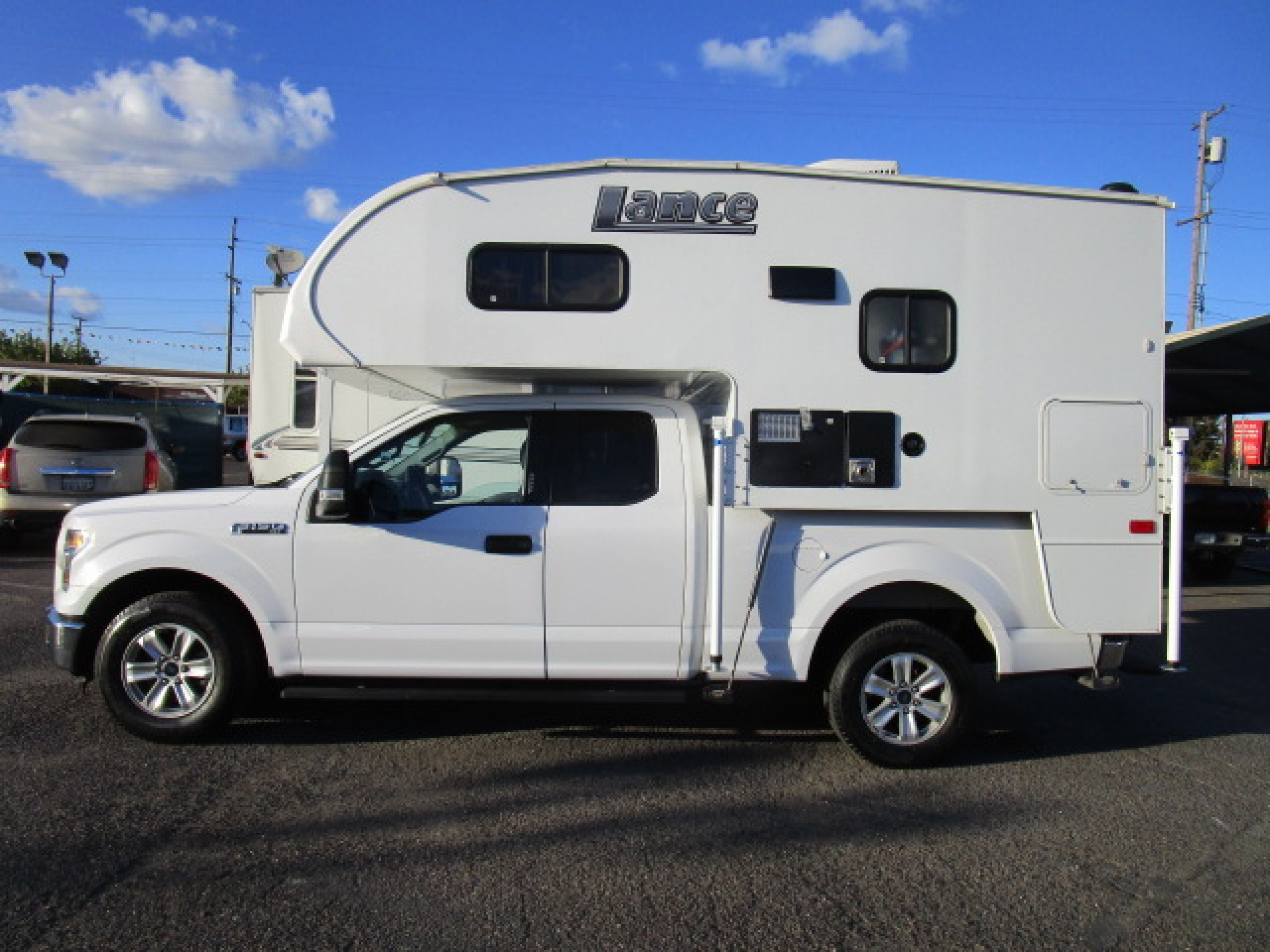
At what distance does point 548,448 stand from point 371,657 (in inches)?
56.1

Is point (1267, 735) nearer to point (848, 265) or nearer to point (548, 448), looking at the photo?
point (848, 265)

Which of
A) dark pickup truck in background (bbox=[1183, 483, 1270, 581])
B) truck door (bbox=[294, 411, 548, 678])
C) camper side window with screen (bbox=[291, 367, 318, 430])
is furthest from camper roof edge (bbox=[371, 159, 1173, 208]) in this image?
dark pickup truck in background (bbox=[1183, 483, 1270, 581])

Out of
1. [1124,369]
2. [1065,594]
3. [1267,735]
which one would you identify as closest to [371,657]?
[1065,594]

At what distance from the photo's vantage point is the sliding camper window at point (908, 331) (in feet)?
15.8

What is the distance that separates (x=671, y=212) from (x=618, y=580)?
191 centimetres

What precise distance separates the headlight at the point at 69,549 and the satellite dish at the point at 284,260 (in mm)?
2934

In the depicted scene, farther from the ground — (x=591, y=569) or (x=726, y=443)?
(x=726, y=443)

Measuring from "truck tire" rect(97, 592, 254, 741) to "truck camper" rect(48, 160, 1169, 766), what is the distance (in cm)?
2

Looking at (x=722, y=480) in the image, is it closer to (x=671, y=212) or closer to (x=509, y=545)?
(x=509, y=545)

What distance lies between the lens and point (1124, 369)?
4.87 meters

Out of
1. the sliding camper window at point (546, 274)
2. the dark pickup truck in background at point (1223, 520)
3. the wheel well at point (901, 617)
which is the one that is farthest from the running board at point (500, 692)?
the dark pickup truck in background at point (1223, 520)

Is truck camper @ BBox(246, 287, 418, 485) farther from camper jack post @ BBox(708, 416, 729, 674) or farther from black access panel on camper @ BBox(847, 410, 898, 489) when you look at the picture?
black access panel on camper @ BBox(847, 410, 898, 489)

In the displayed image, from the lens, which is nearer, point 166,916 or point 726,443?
point 166,916

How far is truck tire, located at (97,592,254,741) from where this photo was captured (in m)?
4.86
